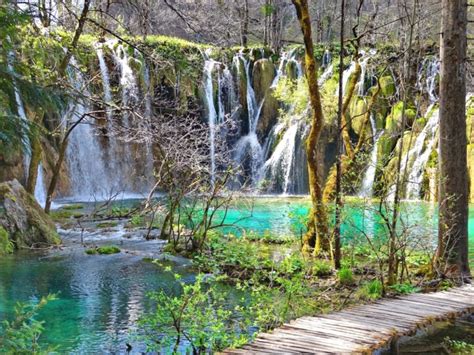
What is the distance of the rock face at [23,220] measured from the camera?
477 inches

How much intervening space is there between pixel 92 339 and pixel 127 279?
2.98 meters

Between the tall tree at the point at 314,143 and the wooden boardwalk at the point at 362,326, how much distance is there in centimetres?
323

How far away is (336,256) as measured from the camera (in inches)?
360

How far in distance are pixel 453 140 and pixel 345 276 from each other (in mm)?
2558

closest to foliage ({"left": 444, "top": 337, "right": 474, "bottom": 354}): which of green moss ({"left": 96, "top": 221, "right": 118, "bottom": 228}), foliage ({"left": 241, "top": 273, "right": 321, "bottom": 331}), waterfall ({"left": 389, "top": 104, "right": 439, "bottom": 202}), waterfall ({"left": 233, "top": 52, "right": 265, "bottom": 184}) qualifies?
foliage ({"left": 241, "top": 273, "right": 321, "bottom": 331})

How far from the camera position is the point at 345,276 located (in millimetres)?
8547

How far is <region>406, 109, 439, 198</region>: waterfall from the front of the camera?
69.9 ft

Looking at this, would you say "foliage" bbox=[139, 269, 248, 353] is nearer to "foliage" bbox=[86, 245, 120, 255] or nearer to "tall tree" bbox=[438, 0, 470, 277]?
"tall tree" bbox=[438, 0, 470, 277]

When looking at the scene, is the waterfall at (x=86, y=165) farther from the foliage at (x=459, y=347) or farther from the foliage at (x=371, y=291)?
the foliage at (x=459, y=347)

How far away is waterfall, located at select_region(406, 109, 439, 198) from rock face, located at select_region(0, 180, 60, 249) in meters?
13.7

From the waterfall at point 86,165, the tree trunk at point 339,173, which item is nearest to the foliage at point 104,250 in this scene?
the tree trunk at point 339,173

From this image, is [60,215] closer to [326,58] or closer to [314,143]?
[314,143]

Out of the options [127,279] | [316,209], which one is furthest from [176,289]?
[316,209]

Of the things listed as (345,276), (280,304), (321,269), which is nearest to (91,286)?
(321,269)
